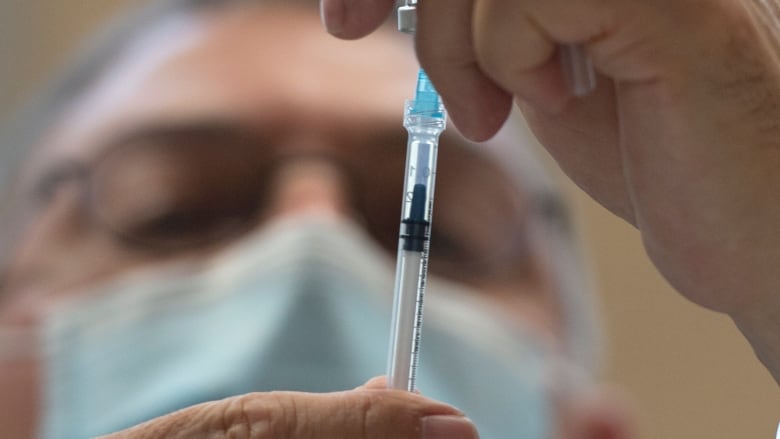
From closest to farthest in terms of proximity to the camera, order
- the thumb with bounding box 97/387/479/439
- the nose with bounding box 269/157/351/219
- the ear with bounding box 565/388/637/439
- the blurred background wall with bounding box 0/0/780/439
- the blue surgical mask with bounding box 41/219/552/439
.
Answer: the thumb with bounding box 97/387/479/439 → the blue surgical mask with bounding box 41/219/552/439 → the nose with bounding box 269/157/351/219 → the ear with bounding box 565/388/637/439 → the blurred background wall with bounding box 0/0/780/439

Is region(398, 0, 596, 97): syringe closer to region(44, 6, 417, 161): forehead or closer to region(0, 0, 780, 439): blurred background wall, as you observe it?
region(44, 6, 417, 161): forehead

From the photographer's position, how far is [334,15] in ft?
2.10

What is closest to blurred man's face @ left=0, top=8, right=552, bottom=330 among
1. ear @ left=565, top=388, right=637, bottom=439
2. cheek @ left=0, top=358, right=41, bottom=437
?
cheek @ left=0, top=358, right=41, bottom=437

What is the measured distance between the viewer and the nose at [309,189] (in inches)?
59.2

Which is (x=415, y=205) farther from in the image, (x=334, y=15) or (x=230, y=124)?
(x=230, y=124)

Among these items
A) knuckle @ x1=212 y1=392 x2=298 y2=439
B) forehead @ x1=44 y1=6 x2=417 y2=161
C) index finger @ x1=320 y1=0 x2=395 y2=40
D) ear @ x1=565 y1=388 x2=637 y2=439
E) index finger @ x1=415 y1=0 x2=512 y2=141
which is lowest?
ear @ x1=565 y1=388 x2=637 y2=439

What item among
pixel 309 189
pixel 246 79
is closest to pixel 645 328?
pixel 309 189

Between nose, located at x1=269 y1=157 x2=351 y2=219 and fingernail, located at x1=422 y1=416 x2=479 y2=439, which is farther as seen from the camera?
nose, located at x1=269 y1=157 x2=351 y2=219

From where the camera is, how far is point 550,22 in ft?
1.91

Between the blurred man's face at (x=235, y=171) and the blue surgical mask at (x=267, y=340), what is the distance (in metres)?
0.06

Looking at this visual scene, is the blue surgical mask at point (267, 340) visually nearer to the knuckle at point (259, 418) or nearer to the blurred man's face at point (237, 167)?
the blurred man's face at point (237, 167)

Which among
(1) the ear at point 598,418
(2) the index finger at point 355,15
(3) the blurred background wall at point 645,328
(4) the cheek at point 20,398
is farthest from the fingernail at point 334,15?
(3) the blurred background wall at point 645,328

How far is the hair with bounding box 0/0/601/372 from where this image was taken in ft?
5.73

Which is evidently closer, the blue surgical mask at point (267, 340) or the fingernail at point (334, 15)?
the fingernail at point (334, 15)
